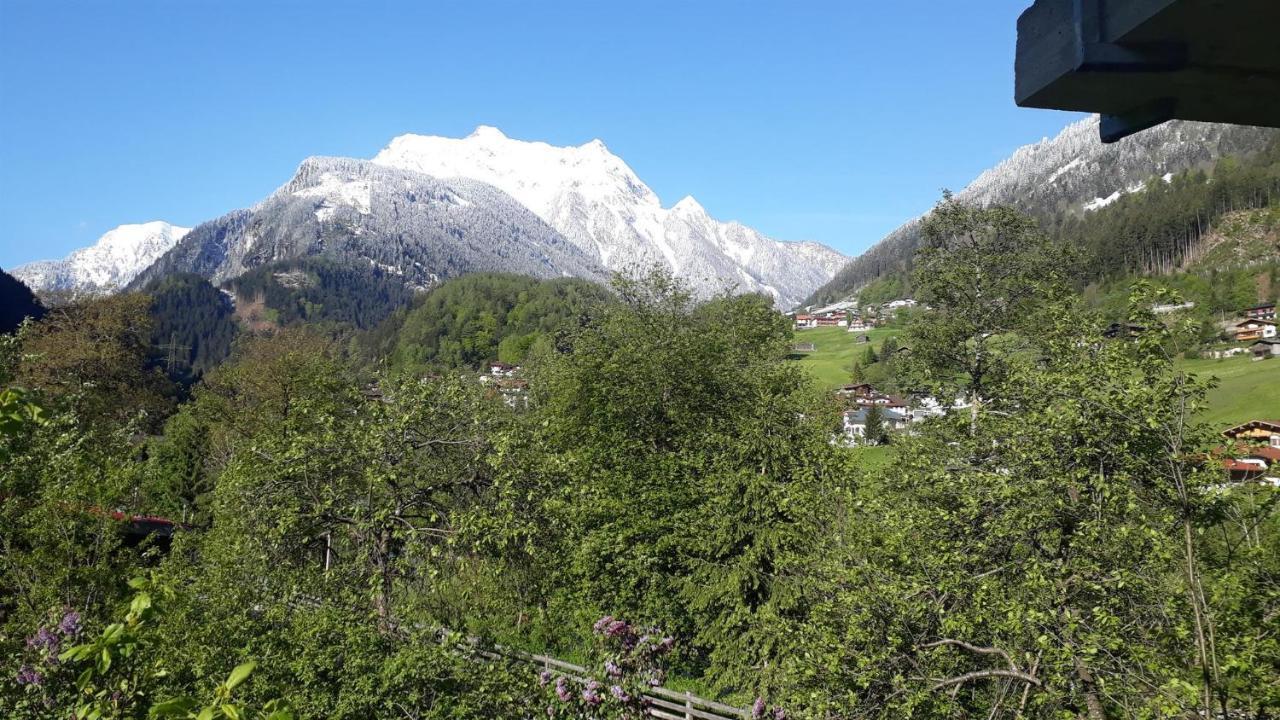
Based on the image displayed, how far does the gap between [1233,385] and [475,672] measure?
96.5 meters

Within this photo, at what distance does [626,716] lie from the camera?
9703mm

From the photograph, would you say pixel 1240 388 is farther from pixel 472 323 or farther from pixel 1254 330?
pixel 472 323

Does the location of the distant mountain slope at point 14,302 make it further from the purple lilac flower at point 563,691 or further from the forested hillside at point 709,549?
the purple lilac flower at point 563,691

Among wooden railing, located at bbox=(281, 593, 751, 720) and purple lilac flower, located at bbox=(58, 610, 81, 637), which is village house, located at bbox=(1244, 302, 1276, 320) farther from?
purple lilac flower, located at bbox=(58, 610, 81, 637)

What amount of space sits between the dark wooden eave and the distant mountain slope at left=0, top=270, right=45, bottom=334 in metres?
162

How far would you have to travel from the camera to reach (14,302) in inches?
5207

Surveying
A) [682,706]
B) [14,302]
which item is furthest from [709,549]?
[14,302]

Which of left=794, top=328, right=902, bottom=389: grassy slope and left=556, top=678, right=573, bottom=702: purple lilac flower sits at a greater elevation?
left=794, top=328, right=902, bottom=389: grassy slope

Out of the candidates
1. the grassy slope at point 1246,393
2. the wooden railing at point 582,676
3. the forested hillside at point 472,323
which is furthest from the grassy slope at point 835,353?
the wooden railing at point 582,676

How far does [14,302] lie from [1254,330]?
21271cm

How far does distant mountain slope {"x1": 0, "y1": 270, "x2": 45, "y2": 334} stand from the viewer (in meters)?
127

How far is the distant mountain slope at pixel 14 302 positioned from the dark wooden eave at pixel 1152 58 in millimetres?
161644

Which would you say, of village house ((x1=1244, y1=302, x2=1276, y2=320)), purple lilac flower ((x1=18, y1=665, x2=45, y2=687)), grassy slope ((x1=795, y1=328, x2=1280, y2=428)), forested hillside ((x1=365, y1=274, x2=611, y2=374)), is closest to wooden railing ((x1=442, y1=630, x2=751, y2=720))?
purple lilac flower ((x1=18, y1=665, x2=45, y2=687))

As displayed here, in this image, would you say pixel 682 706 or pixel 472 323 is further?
pixel 472 323
